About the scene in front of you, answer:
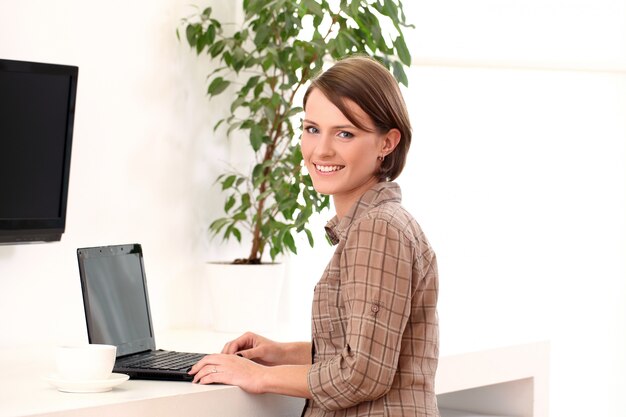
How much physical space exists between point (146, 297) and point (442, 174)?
131cm

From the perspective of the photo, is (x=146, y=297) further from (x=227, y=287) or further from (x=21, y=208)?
(x=227, y=287)

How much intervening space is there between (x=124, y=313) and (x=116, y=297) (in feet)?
0.12

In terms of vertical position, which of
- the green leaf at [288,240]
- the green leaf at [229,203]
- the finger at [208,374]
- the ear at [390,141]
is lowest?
the finger at [208,374]

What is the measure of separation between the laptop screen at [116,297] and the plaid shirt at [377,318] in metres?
0.45

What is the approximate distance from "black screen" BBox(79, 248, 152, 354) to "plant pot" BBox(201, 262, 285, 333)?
0.59m

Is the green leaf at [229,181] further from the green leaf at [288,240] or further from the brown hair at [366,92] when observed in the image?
the brown hair at [366,92]

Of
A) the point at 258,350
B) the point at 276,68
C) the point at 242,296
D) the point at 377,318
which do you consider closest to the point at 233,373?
the point at 258,350

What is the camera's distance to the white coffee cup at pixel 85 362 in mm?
1729

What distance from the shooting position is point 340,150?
177 centimetres

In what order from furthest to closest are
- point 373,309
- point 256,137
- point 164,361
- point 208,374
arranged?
point 256,137, point 164,361, point 208,374, point 373,309

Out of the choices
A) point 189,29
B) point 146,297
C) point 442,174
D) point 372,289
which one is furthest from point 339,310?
point 442,174

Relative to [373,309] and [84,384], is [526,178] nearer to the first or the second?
[373,309]

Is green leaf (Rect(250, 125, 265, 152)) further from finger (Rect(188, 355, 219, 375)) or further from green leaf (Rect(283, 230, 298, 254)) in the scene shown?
finger (Rect(188, 355, 219, 375))

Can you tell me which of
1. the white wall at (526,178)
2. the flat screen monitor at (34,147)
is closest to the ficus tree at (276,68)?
the white wall at (526,178)
